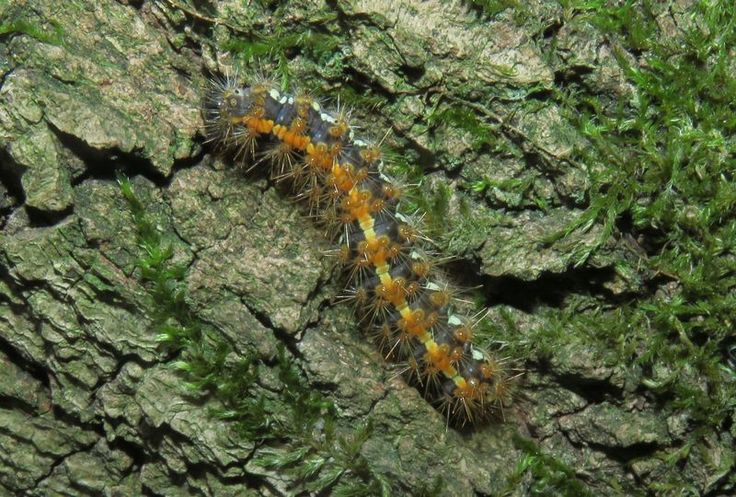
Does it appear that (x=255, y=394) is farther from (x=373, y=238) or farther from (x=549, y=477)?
(x=549, y=477)

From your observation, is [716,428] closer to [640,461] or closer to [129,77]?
[640,461]

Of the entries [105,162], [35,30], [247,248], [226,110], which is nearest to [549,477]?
[247,248]

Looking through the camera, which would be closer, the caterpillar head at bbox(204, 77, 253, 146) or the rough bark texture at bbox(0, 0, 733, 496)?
the rough bark texture at bbox(0, 0, 733, 496)

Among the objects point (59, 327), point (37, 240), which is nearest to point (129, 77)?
point (37, 240)

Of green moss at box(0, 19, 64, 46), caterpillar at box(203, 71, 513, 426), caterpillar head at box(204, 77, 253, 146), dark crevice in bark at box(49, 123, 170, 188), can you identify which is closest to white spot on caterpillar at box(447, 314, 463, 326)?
caterpillar at box(203, 71, 513, 426)

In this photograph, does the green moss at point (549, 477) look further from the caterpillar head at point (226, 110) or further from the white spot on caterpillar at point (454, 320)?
the caterpillar head at point (226, 110)

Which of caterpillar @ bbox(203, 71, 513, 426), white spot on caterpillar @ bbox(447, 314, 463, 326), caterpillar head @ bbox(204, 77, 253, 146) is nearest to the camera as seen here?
caterpillar head @ bbox(204, 77, 253, 146)

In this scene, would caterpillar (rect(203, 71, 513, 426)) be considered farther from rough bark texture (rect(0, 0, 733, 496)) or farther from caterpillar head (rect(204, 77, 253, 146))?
rough bark texture (rect(0, 0, 733, 496))
